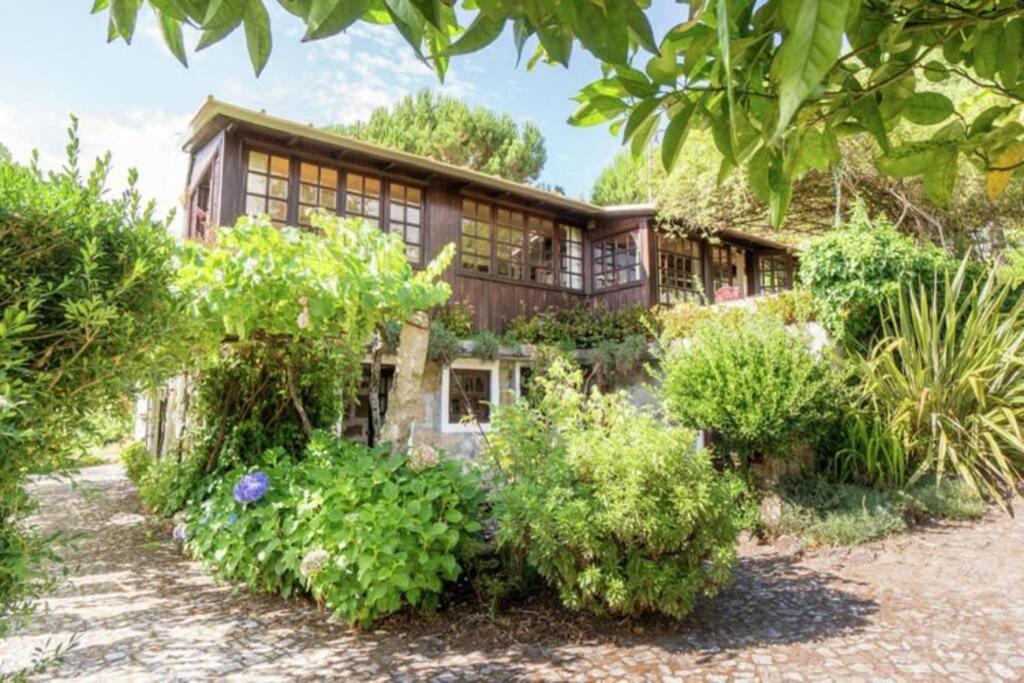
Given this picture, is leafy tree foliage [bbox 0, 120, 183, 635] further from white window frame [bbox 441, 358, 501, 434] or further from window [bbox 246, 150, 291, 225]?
window [bbox 246, 150, 291, 225]

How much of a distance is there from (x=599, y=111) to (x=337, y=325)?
4.60 m

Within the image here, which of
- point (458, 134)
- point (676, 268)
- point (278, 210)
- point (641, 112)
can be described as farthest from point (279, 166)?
point (458, 134)

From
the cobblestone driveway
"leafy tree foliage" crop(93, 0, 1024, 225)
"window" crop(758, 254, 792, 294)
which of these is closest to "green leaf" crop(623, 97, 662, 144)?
"leafy tree foliage" crop(93, 0, 1024, 225)

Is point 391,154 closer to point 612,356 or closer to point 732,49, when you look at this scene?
point 612,356

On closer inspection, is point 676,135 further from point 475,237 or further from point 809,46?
point 475,237

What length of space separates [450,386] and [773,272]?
1019 cm

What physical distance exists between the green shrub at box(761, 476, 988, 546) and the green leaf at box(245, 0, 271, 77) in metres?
5.87

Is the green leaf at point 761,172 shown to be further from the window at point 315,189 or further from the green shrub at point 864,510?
the window at point 315,189

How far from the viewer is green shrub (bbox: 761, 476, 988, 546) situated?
16.9 feet

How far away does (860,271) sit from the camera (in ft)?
21.9

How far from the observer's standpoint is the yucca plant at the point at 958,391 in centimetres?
569

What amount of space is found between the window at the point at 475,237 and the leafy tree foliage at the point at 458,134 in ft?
25.6

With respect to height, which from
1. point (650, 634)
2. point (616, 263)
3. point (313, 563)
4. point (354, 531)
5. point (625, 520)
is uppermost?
point (616, 263)

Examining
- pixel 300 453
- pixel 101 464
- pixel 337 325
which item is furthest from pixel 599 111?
pixel 101 464
